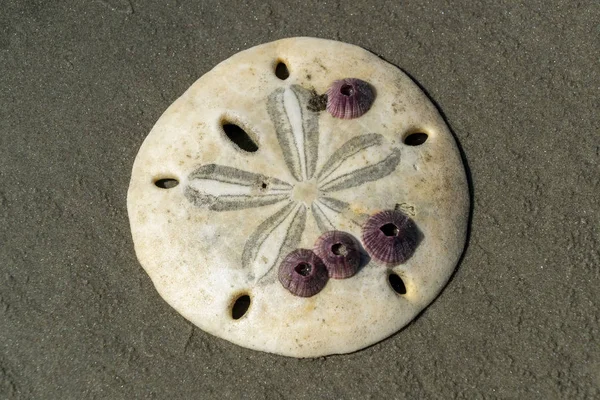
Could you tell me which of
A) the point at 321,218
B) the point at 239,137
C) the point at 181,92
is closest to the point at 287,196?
the point at 321,218

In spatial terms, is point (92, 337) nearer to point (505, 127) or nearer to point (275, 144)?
point (275, 144)

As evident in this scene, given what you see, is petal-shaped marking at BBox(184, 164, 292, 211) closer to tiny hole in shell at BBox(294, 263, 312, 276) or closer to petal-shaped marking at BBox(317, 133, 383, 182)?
petal-shaped marking at BBox(317, 133, 383, 182)

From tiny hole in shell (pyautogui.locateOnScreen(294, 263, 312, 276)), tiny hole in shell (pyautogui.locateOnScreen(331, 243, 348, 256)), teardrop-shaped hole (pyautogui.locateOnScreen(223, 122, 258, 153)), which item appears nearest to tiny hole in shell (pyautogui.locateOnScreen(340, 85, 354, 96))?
teardrop-shaped hole (pyautogui.locateOnScreen(223, 122, 258, 153))

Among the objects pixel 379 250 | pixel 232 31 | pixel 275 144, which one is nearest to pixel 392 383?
pixel 379 250

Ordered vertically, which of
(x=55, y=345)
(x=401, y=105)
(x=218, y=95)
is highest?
Answer: (x=401, y=105)

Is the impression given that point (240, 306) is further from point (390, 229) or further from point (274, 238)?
point (390, 229)

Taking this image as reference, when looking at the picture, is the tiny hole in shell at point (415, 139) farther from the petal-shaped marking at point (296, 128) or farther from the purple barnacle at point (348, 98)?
the petal-shaped marking at point (296, 128)
